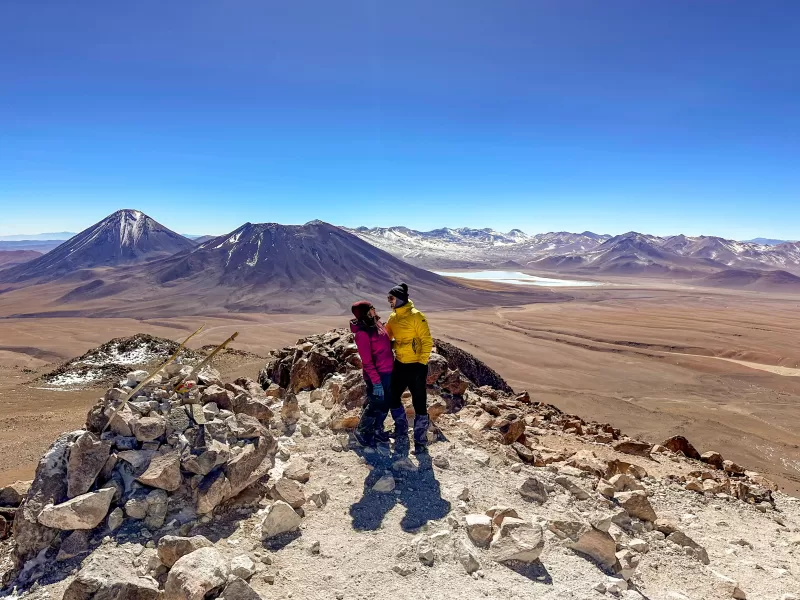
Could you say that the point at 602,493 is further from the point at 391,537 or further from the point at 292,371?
the point at 292,371

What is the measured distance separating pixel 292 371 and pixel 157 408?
3.77 meters

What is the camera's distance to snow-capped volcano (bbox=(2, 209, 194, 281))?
7569cm

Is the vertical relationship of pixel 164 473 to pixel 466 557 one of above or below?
above

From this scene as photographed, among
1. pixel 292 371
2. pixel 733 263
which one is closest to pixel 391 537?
pixel 292 371

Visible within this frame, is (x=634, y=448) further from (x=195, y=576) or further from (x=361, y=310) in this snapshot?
(x=195, y=576)

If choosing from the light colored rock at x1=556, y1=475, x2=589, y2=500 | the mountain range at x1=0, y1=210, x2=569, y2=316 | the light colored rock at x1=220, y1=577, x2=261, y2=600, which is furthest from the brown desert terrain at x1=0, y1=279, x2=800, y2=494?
the light colored rock at x1=556, y1=475, x2=589, y2=500

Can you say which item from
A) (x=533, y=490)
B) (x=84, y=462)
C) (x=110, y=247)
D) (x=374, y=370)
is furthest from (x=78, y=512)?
(x=110, y=247)

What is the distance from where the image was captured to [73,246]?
8656 cm

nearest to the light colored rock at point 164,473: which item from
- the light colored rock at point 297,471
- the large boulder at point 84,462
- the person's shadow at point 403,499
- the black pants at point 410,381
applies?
the large boulder at point 84,462

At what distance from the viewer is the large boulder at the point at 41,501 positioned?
2.93 metres

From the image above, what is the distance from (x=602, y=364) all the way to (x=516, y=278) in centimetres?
7229

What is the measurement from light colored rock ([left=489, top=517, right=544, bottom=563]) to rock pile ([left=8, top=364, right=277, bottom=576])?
1.94 metres

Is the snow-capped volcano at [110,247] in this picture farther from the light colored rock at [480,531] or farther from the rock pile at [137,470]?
the light colored rock at [480,531]

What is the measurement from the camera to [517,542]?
308cm
